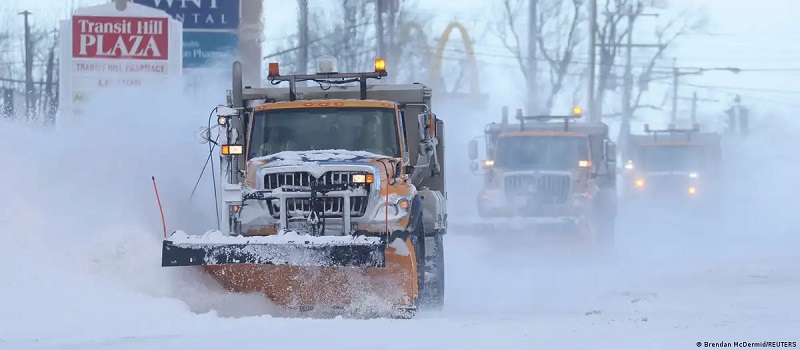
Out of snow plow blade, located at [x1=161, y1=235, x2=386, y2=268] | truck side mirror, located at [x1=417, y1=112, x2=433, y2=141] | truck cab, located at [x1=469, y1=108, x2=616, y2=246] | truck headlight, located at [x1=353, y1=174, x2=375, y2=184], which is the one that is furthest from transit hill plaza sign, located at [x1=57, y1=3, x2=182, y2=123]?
snow plow blade, located at [x1=161, y1=235, x2=386, y2=268]

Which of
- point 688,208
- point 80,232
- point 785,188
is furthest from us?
point 785,188

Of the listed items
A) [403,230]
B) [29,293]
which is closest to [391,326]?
[403,230]

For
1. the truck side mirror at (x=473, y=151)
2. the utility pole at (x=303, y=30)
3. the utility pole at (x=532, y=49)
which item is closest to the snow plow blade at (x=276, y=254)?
the truck side mirror at (x=473, y=151)

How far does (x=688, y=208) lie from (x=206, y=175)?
20.2m

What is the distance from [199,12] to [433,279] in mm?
15395

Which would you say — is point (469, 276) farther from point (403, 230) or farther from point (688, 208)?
point (688, 208)

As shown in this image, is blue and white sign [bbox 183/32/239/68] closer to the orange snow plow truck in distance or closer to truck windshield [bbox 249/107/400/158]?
the orange snow plow truck in distance

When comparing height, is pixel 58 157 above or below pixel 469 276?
above

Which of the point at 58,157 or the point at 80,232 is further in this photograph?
the point at 58,157

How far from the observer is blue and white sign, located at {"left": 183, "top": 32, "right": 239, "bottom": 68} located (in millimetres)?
28844

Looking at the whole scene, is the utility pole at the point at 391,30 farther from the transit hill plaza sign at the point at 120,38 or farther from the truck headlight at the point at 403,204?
the truck headlight at the point at 403,204

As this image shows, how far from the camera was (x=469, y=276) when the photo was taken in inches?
784

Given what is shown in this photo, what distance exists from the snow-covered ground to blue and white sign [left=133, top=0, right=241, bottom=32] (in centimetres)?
725

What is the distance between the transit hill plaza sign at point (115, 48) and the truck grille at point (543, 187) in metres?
6.82
